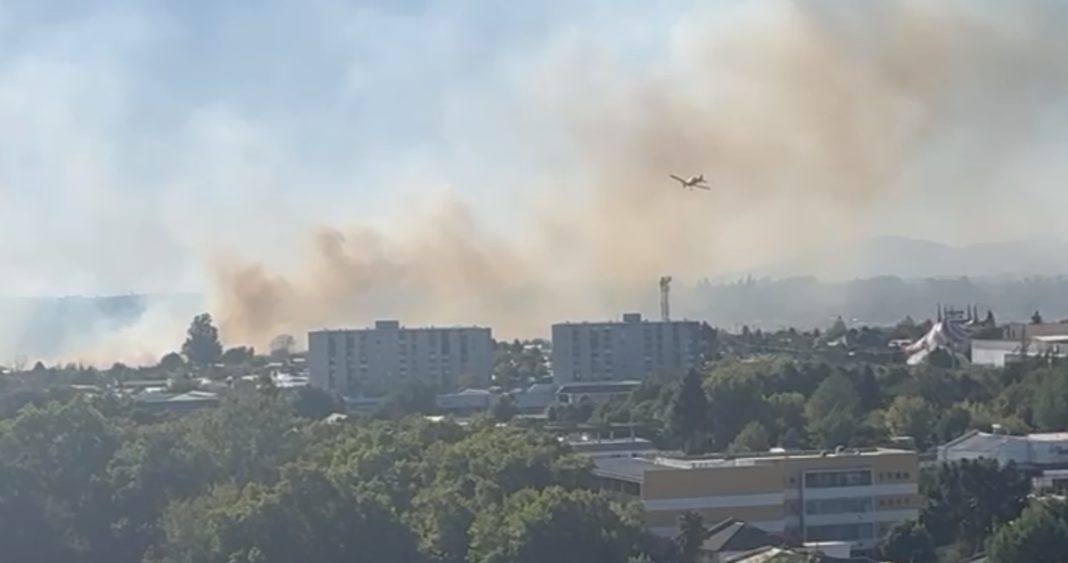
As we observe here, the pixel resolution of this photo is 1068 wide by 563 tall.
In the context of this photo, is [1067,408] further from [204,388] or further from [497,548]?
[204,388]

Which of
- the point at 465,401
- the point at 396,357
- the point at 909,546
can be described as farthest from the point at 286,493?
the point at 396,357

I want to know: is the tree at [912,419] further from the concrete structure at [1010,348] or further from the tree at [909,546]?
the concrete structure at [1010,348]

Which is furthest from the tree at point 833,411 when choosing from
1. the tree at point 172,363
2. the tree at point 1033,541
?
the tree at point 172,363

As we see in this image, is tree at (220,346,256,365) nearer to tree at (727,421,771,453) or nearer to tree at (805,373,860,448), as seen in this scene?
tree at (805,373,860,448)

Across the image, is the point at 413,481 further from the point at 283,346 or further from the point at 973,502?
the point at 283,346

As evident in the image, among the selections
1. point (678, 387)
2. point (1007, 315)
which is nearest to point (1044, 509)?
point (678, 387)

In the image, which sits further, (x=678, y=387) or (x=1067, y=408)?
(x=678, y=387)
